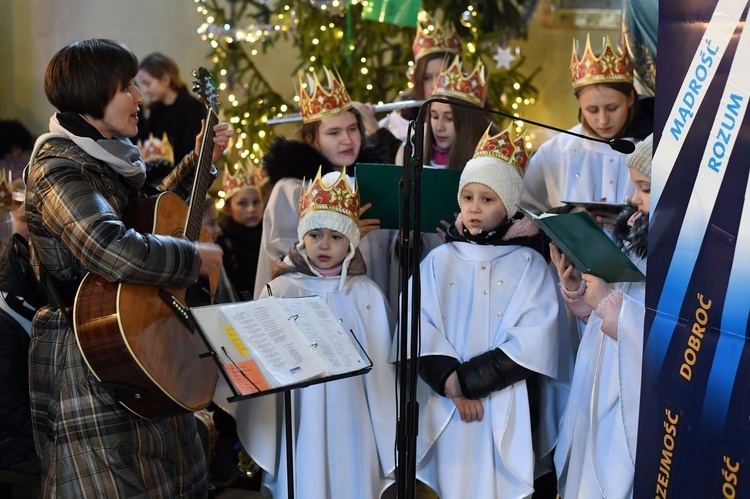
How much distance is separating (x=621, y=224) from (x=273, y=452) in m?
1.64

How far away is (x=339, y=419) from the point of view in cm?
371

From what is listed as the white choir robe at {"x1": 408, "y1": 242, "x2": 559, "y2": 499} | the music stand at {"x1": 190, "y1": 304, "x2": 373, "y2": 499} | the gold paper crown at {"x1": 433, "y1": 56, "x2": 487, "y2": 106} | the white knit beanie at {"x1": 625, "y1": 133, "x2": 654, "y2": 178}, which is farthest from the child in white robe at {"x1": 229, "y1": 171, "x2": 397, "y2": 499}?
the white knit beanie at {"x1": 625, "y1": 133, "x2": 654, "y2": 178}

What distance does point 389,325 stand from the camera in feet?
12.5

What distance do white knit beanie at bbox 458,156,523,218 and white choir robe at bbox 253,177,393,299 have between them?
31.2 inches

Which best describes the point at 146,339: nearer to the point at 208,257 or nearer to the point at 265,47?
the point at 208,257

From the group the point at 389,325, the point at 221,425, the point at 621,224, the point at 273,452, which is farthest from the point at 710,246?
the point at 221,425

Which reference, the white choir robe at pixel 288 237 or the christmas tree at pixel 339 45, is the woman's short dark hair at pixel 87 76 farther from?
the christmas tree at pixel 339 45

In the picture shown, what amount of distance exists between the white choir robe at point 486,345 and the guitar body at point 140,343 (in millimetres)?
1025

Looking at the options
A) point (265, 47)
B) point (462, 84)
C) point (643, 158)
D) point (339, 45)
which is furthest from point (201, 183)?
point (265, 47)

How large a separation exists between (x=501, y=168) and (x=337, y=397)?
111 cm

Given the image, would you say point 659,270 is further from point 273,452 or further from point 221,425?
point 221,425

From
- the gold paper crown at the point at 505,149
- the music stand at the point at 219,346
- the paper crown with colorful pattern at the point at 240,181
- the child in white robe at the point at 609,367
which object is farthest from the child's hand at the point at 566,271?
the paper crown with colorful pattern at the point at 240,181

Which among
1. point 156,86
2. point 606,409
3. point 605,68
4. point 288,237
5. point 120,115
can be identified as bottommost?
point 606,409

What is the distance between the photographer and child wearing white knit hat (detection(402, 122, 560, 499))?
138 inches
